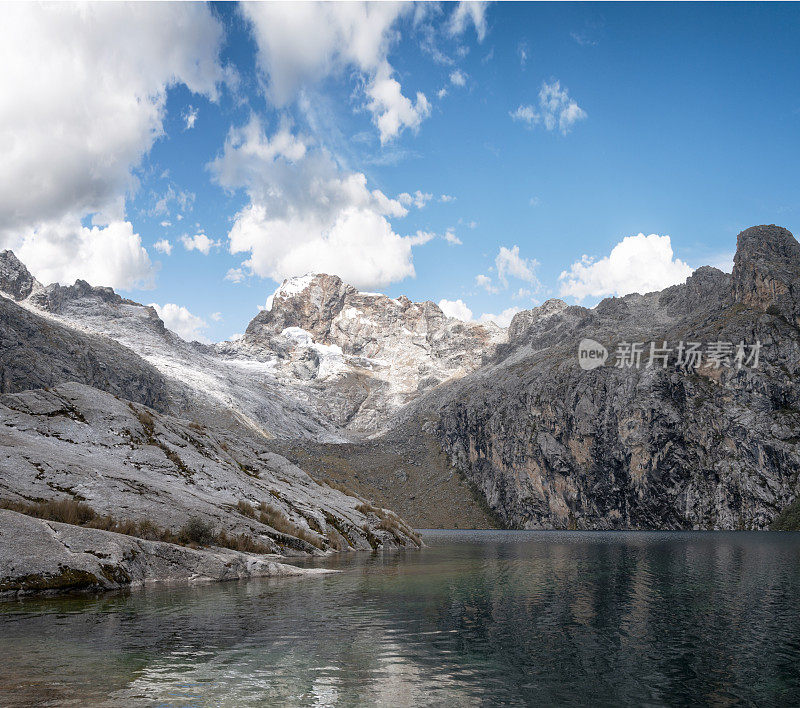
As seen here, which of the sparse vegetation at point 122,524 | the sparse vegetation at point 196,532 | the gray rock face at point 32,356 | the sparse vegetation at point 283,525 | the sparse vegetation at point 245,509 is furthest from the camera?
the gray rock face at point 32,356

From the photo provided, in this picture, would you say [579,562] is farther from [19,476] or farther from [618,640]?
[19,476]

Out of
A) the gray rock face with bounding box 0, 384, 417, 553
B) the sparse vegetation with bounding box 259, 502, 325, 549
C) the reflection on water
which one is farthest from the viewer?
the sparse vegetation with bounding box 259, 502, 325, 549

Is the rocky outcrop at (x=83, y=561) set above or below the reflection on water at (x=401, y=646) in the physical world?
above

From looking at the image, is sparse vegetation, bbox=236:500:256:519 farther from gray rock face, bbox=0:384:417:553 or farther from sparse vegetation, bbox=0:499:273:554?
sparse vegetation, bbox=0:499:273:554

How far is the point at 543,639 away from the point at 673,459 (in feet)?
637

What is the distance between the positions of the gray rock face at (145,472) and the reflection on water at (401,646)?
10.4 m

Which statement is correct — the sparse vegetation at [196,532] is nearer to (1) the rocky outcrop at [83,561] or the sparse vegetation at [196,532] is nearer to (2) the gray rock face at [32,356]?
(1) the rocky outcrop at [83,561]

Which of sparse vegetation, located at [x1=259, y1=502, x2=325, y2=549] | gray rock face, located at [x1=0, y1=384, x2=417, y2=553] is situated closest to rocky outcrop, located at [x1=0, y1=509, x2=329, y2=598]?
gray rock face, located at [x1=0, y1=384, x2=417, y2=553]

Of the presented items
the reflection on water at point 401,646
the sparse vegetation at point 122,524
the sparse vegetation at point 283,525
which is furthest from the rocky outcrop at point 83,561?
the sparse vegetation at point 283,525

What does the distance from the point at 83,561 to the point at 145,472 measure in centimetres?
1755

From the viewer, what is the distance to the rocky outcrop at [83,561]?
2675 centimetres

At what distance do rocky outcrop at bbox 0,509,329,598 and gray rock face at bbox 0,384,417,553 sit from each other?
4339 millimetres

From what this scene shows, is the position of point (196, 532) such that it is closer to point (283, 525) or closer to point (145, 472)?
point (145, 472)

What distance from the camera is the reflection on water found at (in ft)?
50.4
